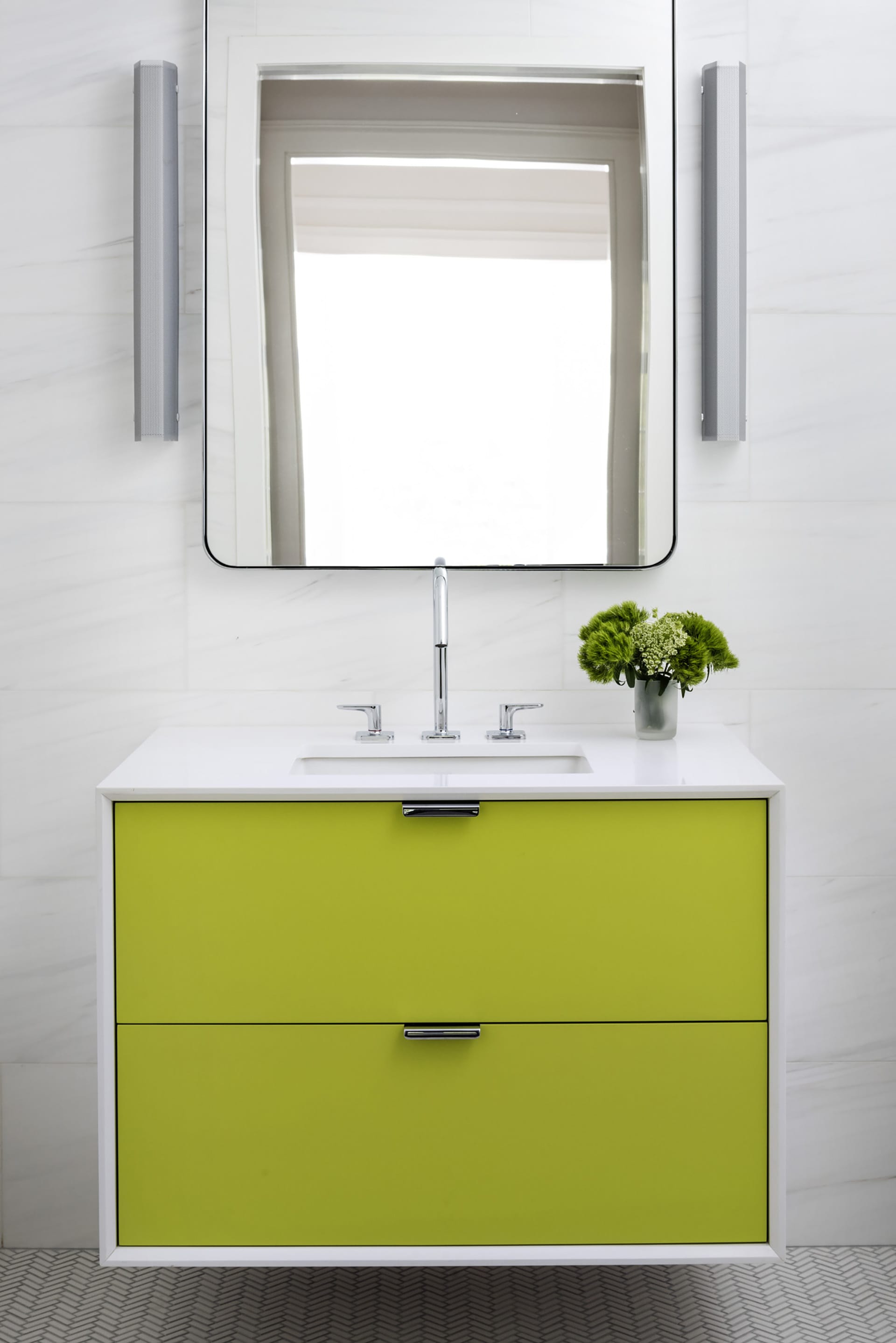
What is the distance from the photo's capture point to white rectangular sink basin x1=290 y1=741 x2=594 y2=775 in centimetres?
181

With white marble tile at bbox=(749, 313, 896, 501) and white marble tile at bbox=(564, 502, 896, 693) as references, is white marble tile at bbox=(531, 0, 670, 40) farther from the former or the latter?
white marble tile at bbox=(564, 502, 896, 693)

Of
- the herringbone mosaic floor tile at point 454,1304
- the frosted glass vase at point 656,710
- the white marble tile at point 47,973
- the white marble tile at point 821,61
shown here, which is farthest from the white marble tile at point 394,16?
the herringbone mosaic floor tile at point 454,1304

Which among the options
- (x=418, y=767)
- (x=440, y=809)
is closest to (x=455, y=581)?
(x=418, y=767)

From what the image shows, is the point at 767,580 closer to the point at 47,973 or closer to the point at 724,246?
the point at 724,246

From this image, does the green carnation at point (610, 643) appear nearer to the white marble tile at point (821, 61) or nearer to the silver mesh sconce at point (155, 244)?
the silver mesh sconce at point (155, 244)

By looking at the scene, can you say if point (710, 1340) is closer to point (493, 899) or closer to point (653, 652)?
point (493, 899)

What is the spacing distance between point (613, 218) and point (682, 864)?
1161mm

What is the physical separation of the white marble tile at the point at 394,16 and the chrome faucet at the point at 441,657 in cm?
94

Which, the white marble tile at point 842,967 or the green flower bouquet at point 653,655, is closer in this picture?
the green flower bouquet at point 653,655

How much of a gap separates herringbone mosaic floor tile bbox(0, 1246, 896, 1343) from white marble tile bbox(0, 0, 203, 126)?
80.3 inches

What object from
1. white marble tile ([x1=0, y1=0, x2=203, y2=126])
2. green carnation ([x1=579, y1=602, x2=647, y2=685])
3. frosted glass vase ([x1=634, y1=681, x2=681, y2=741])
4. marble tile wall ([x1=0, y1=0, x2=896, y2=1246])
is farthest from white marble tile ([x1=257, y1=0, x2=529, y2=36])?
frosted glass vase ([x1=634, y1=681, x2=681, y2=741])

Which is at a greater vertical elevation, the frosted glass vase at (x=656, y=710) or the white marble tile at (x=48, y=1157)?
the frosted glass vase at (x=656, y=710)

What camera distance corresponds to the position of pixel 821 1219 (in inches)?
80.9

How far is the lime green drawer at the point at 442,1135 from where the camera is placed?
1.51 m
